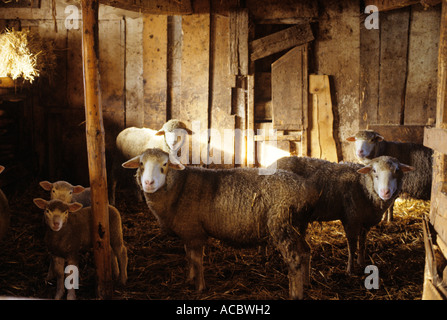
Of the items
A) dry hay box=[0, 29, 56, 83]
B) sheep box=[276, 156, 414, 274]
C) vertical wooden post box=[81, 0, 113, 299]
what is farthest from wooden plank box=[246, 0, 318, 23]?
vertical wooden post box=[81, 0, 113, 299]

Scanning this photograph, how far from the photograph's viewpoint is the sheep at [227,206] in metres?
4.34

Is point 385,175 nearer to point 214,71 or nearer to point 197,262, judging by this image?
point 197,262

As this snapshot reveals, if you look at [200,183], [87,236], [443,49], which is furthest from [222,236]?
[443,49]

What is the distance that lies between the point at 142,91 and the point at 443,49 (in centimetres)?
607

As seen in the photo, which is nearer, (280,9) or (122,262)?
(122,262)

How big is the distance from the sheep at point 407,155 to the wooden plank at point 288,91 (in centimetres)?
143

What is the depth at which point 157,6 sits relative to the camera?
23.9 feet

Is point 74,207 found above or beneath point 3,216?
above

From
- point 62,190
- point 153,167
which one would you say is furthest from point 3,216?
point 153,167

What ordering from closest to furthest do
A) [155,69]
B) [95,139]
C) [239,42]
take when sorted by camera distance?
1. [95,139]
2. [239,42]
3. [155,69]

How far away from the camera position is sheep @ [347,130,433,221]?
7.14m

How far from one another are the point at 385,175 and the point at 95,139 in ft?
11.4

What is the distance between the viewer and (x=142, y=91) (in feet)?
28.5

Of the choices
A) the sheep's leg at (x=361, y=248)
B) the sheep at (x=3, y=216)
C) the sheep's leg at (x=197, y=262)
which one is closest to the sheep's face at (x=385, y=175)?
the sheep's leg at (x=361, y=248)
